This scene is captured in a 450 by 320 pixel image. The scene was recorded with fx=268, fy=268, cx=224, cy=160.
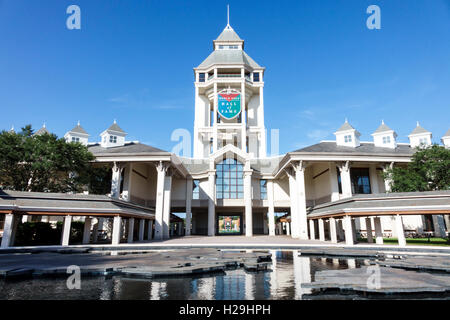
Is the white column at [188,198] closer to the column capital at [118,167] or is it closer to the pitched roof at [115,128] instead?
the column capital at [118,167]

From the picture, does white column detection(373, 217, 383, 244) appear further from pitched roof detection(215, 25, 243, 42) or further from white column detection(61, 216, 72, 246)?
pitched roof detection(215, 25, 243, 42)

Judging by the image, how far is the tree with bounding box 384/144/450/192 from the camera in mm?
27578

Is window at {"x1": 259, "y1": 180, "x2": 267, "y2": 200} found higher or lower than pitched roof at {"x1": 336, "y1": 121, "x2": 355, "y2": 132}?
lower

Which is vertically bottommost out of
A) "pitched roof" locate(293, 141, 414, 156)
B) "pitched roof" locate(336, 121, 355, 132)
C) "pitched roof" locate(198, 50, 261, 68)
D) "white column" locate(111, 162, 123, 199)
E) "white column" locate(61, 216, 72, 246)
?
"white column" locate(61, 216, 72, 246)

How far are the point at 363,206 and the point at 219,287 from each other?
19.1 metres

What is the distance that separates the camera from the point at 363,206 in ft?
75.4

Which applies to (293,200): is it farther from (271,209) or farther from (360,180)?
(360,180)

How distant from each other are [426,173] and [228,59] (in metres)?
40.2

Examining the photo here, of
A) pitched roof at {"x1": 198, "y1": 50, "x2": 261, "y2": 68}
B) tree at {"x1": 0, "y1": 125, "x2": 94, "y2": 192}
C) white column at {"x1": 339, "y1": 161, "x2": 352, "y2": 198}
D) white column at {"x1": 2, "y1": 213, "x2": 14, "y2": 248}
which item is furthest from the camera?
pitched roof at {"x1": 198, "y1": 50, "x2": 261, "y2": 68}

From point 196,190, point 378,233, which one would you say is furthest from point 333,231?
point 196,190

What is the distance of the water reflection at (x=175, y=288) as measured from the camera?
708 cm

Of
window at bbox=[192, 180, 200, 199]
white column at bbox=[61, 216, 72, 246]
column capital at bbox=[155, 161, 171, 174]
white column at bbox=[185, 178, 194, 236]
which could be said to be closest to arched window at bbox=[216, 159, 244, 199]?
window at bbox=[192, 180, 200, 199]

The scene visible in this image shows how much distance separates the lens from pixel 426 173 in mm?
28656

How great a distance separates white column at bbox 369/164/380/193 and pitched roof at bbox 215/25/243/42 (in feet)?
132
